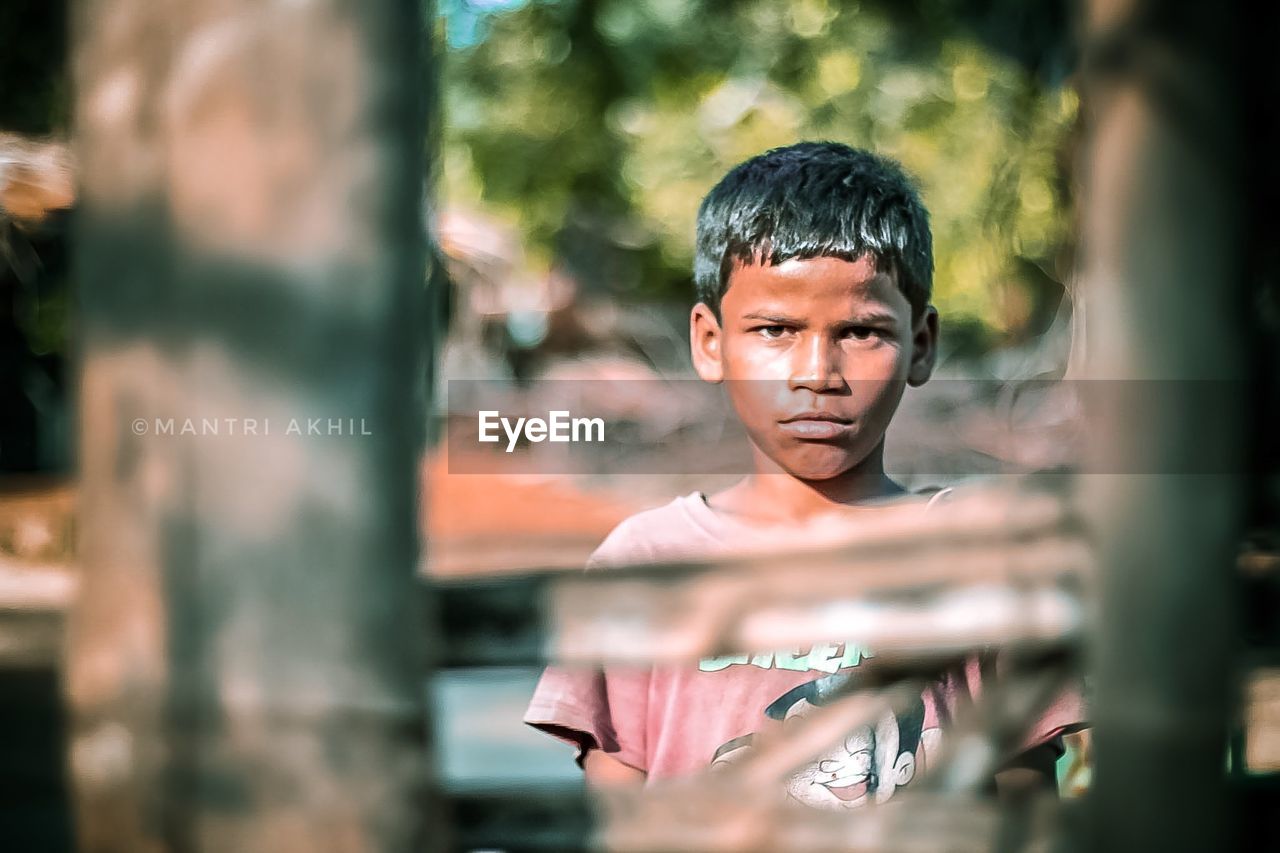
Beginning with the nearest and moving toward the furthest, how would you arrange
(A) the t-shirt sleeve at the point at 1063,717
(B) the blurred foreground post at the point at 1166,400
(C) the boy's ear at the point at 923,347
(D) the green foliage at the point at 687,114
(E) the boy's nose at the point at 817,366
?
(E) the boy's nose at the point at 817,366
(C) the boy's ear at the point at 923,347
(B) the blurred foreground post at the point at 1166,400
(A) the t-shirt sleeve at the point at 1063,717
(D) the green foliage at the point at 687,114

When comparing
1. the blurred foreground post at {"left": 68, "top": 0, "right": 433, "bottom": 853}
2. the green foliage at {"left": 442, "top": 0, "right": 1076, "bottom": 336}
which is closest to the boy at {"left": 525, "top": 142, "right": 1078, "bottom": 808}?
the blurred foreground post at {"left": 68, "top": 0, "right": 433, "bottom": 853}

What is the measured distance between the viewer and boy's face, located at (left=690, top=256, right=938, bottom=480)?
3.72ft

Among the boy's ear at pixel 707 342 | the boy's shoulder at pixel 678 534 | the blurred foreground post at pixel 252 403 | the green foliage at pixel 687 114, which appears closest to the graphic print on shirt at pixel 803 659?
the boy's shoulder at pixel 678 534

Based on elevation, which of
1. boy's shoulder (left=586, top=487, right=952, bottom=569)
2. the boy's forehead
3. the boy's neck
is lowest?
boy's shoulder (left=586, top=487, right=952, bottom=569)

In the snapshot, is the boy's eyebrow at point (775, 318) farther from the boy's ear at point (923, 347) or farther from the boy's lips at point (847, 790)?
the boy's lips at point (847, 790)

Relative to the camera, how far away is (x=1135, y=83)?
4.43ft

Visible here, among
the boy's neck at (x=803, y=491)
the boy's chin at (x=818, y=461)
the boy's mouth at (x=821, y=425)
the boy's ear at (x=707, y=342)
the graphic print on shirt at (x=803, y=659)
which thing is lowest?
the graphic print on shirt at (x=803, y=659)

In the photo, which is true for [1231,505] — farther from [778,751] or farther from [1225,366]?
[778,751]

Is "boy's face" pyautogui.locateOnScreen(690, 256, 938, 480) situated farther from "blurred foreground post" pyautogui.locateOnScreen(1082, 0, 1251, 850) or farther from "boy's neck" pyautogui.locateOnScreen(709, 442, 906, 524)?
"blurred foreground post" pyautogui.locateOnScreen(1082, 0, 1251, 850)

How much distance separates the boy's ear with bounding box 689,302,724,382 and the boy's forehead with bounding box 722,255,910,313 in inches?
1.7

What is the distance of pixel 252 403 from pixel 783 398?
0.51m

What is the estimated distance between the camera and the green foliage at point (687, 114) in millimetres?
10211

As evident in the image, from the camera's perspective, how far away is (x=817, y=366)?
1125 millimetres

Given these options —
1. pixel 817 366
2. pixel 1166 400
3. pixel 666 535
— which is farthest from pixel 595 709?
pixel 1166 400
